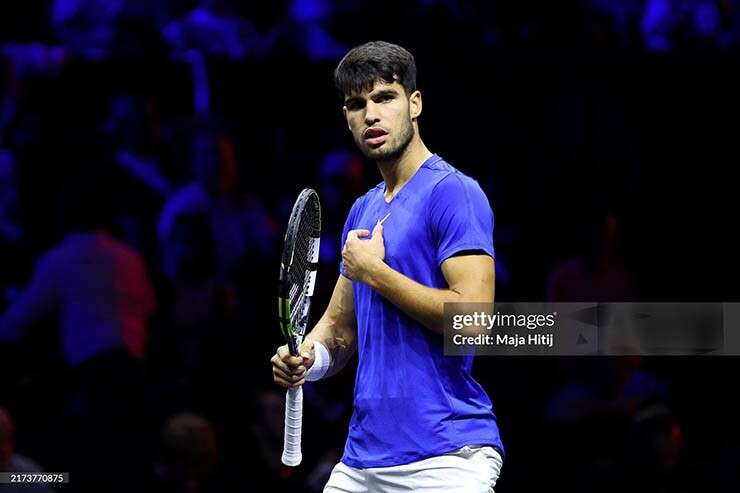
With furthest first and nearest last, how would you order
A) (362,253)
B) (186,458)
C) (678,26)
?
1. (678,26)
2. (186,458)
3. (362,253)

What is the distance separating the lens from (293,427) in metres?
3.95

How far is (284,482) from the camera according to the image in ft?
19.6

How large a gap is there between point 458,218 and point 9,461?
290 centimetres

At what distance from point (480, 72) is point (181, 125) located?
1.83m

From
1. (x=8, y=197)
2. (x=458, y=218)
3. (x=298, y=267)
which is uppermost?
(x=8, y=197)

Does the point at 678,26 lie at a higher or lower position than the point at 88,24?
higher

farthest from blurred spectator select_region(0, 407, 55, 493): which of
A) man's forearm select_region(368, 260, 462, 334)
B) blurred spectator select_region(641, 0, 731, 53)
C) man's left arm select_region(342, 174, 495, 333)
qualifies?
blurred spectator select_region(641, 0, 731, 53)

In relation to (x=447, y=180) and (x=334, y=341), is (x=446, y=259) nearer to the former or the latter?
(x=447, y=180)

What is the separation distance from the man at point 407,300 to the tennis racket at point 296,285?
0.30 feet

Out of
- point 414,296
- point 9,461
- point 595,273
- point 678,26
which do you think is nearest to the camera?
point 414,296

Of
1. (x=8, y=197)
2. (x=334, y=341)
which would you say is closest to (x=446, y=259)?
(x=334, y=341)

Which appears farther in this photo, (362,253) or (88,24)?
(88,24)

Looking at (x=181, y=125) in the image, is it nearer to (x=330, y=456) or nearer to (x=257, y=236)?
(x=257, y=236)

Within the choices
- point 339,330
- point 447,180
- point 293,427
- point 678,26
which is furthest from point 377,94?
point 678,26
